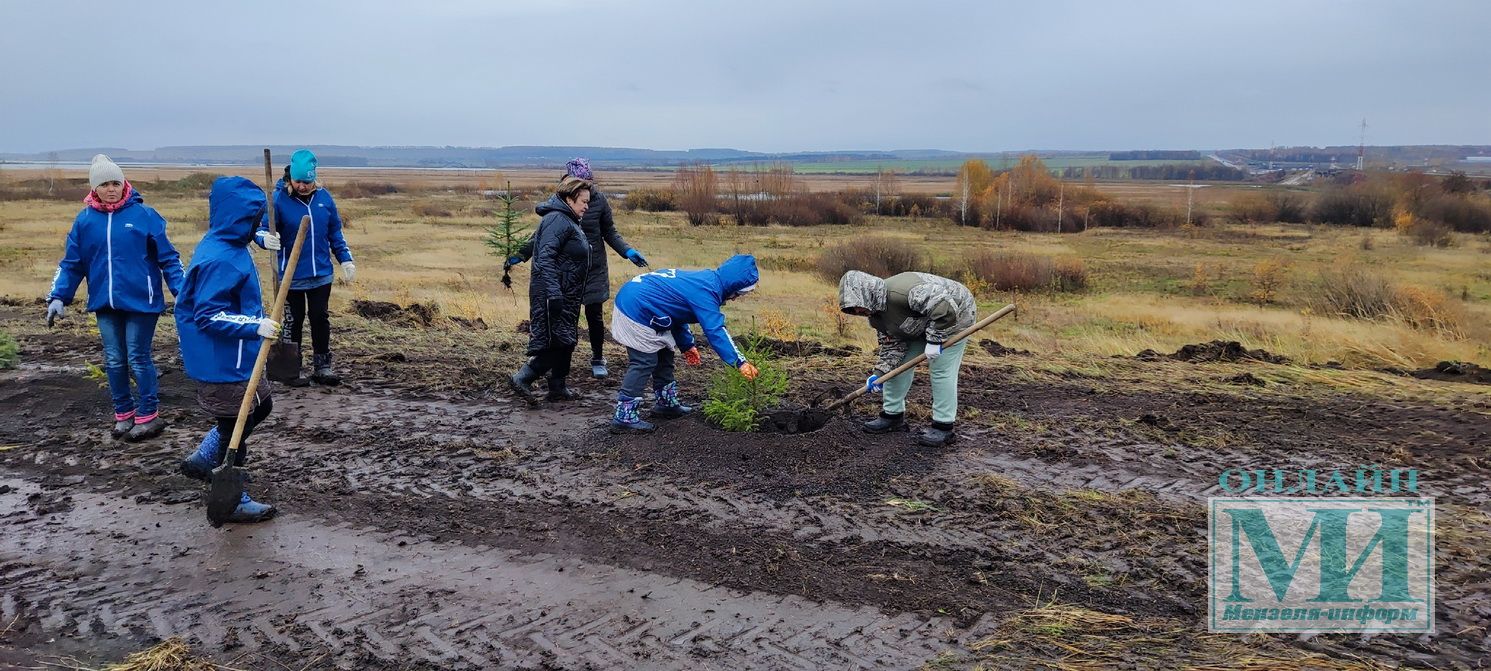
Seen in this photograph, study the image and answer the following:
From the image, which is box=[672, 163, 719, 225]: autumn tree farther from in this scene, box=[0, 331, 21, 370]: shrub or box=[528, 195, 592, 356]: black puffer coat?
box=[528, 195, 592, 356]: black puffer coat

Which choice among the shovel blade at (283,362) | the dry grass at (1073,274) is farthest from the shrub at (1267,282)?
the shovel blade at (283,362)

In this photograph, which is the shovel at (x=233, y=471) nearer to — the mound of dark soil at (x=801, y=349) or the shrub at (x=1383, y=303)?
the mound of dark soil at (x=801, y=349)

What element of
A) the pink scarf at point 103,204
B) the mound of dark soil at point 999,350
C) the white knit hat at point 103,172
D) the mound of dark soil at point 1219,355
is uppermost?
the white knit hat at point 103,172

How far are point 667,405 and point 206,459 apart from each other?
9.49 ft

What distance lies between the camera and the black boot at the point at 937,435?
6.36 m

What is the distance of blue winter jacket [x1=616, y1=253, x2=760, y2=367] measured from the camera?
5.96m

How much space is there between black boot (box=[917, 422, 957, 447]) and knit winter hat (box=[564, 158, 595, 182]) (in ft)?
10.1

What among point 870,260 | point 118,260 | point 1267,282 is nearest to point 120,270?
point 118,260

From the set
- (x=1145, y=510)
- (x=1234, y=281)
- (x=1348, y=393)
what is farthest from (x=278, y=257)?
(x=1234, y=281)

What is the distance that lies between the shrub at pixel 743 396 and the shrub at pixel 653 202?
4484cm

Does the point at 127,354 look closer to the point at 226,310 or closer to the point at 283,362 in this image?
the point at 283,362

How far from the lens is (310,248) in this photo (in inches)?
283

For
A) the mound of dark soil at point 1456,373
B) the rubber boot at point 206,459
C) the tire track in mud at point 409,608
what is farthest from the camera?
the mound of dark soil at point 1456,373

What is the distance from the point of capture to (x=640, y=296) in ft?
20.4
